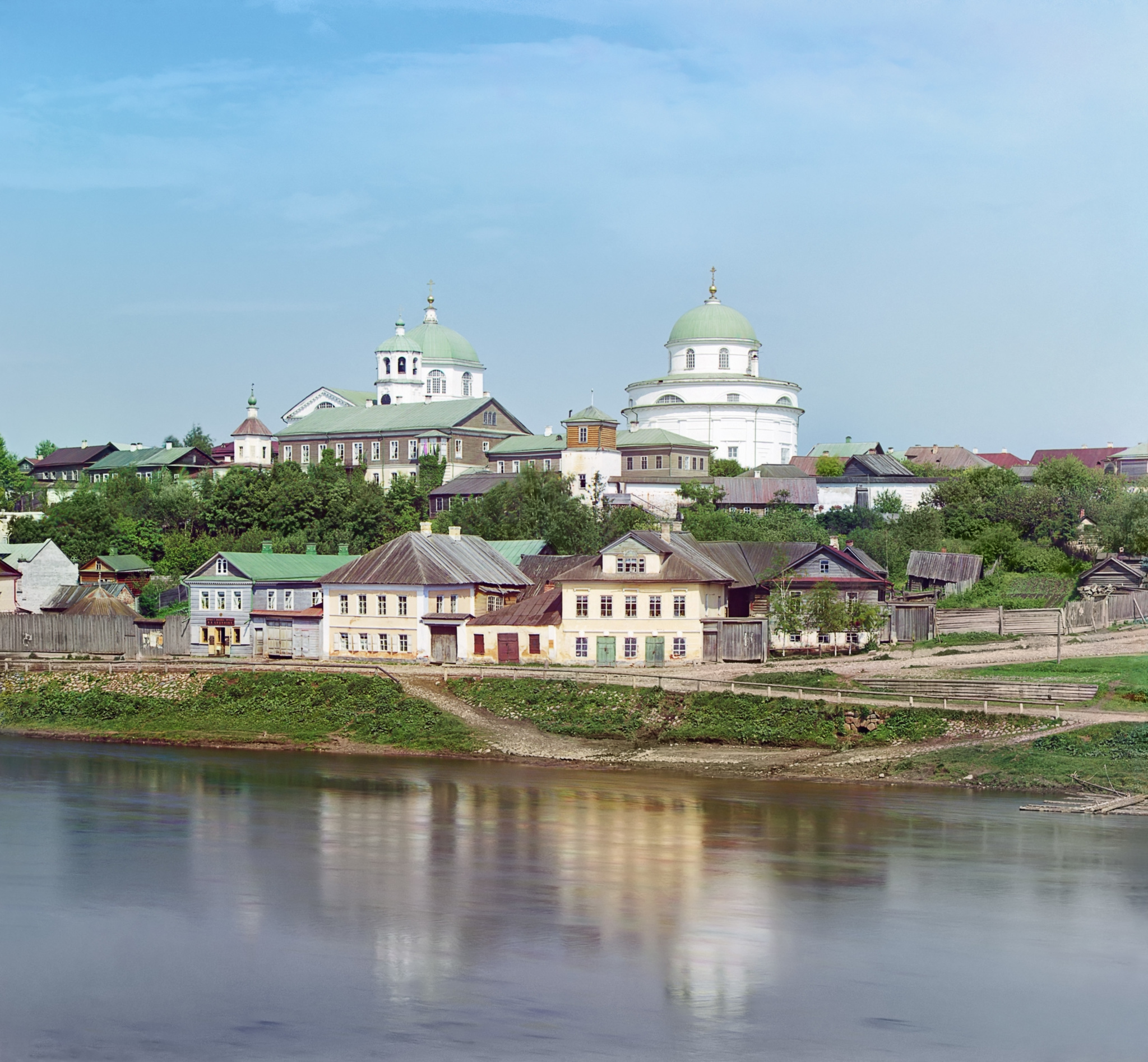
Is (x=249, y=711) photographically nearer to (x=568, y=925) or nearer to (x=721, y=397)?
(x=568, y=925)

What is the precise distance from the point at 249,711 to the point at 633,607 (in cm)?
1360

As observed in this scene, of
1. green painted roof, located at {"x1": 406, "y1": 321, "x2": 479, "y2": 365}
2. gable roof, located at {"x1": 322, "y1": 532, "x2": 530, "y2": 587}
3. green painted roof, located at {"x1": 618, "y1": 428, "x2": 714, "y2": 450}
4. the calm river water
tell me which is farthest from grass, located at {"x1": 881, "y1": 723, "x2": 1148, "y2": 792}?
green painted roof, located at {"x1": 406, "y1": 321, "x2": 479, "y2": 365}

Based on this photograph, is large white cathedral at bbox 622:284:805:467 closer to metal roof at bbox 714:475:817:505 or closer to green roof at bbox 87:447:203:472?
metal roof at bbox 714:475:817:505

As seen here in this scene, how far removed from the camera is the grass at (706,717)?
1569 inches

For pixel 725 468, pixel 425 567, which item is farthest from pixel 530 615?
pixel 725 468

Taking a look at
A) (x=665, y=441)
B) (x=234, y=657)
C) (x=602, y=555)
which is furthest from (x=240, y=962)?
(x=665, y=441)

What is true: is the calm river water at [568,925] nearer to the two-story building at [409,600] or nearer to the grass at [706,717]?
the grass at [706,717]

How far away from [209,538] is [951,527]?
40066 millimetres

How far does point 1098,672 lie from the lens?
1750 inches

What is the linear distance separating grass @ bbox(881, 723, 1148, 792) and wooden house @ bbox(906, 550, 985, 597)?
1058 inches

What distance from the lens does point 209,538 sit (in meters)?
79.0

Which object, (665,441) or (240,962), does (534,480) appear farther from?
(240,962)

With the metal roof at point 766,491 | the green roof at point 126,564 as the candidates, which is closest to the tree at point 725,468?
the metal roof at point 766,491

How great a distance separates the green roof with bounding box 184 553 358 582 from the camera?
57.4 metres
